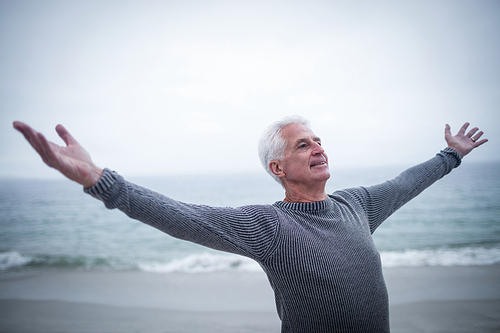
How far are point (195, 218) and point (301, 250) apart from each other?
507 mm

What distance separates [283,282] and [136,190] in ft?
2.52

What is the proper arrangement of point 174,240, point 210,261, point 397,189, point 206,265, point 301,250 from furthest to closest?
point 174,240 < point 210,261 < point 206,265 < point 397,189 < point 301,250

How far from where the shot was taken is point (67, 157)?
91 cm

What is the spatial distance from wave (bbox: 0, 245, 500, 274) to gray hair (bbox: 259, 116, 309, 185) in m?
4.75

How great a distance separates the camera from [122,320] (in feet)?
13.7

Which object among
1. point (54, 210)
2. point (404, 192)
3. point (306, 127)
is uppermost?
point (54, 210)

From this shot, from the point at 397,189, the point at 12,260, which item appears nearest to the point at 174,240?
the point at 12,260

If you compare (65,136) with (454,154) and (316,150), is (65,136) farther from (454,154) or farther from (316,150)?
(454,154)

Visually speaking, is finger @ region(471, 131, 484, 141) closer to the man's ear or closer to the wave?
the man's ear

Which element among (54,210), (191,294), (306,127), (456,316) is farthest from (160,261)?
(54,210)

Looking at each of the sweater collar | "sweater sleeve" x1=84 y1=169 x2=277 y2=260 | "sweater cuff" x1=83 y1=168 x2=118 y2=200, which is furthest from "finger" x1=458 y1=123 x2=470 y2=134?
"sweater cuff" x1=83 y1=168 x2=118 y2=200

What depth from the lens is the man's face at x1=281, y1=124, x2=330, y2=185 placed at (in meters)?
1.54

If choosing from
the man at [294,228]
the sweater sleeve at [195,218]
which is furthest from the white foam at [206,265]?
the sweater sleeve at [195,218]

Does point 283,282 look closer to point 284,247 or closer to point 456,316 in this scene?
point 284,247
